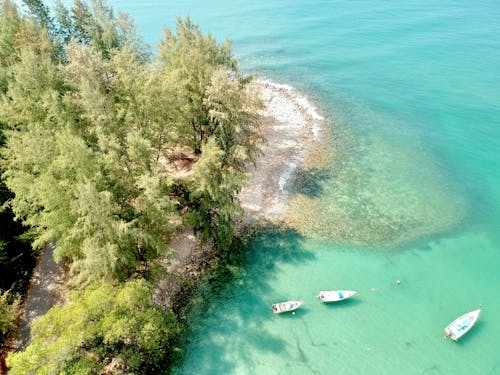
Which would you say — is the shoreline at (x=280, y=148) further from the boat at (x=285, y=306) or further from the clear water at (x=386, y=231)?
the boat at (x=285, y=306)

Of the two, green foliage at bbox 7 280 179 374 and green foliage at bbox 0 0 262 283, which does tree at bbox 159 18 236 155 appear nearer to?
green foliage at bbox 0 0 262 283

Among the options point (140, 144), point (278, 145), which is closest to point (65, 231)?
point (140, 144)

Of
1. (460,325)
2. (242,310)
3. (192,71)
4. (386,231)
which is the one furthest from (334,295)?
(192,71)

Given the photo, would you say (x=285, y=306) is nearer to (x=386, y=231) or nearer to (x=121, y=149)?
(x=386, y=231)

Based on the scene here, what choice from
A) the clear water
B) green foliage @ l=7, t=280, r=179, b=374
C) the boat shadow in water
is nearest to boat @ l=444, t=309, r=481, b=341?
the clear water

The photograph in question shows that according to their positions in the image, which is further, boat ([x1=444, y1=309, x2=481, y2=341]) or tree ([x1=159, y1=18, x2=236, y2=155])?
tree ([x1=159, y1=18, x2=236, y2=155])

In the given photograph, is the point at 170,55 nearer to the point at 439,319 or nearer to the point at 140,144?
the point at 140,144
